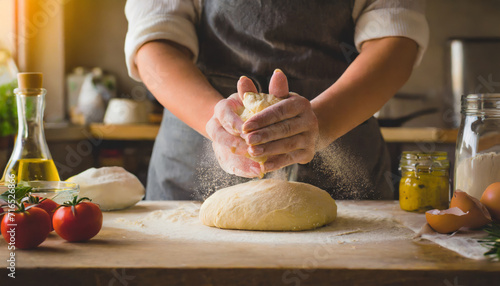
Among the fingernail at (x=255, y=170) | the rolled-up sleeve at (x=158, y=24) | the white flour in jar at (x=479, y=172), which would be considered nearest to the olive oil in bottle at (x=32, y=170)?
the rolled-up sleeve at (x=158, y=24)

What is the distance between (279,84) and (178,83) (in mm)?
326

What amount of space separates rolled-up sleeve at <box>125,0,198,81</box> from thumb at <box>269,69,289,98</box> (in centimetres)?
45

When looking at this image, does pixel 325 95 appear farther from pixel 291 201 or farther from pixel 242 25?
pixel 242 25

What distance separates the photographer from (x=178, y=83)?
3.92 feet

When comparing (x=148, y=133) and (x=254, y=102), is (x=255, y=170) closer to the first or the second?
(x=254, y=102)

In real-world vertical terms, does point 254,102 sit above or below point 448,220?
above

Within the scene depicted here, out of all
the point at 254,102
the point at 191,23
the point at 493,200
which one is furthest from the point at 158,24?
the point at 493,200

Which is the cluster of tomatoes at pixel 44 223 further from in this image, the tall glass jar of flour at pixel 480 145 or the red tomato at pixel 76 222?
the tall glass jar of flour at pixel 480 145

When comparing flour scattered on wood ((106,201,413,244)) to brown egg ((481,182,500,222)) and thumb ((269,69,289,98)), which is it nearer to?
brown egg ((481,182,500,222))

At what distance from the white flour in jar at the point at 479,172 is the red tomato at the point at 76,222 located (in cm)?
81

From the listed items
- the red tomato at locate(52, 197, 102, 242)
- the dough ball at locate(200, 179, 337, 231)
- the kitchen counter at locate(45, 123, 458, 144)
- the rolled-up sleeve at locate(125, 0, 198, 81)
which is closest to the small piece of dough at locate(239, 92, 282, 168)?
the dough ball at locate(200, 179, 337, 231)

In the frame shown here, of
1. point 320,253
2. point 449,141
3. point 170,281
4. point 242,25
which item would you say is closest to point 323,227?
point 320,253

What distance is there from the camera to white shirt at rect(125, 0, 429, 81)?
4.20 ft

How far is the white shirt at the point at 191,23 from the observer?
1.28 metres
